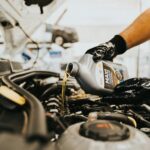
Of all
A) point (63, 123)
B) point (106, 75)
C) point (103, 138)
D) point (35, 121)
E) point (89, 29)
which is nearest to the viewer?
point (35, 121)

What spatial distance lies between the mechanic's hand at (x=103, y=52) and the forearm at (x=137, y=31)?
7.2 inches

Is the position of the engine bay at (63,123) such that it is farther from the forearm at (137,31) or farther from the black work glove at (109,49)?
the forearm at (137,31)

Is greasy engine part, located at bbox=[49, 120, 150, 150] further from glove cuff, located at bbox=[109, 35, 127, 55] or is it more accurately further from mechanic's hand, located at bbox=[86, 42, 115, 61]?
glove cuff, located at bbox=[109, 35, 127, 55]

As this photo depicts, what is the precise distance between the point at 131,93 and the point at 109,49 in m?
0.38

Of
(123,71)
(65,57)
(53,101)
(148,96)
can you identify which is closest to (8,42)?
(65,57)

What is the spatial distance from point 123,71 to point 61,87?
32 cm

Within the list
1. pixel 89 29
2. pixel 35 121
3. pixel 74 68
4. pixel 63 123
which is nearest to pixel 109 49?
pixel 74 68

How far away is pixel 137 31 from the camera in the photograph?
142cm

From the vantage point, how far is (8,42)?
2.14m

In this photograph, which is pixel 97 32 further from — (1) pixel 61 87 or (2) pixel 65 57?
(1) pixel 61 87

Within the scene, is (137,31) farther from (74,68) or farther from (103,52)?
(74,68)

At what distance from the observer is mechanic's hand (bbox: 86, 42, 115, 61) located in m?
0.99

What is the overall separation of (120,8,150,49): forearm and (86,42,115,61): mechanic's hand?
0.18 meters

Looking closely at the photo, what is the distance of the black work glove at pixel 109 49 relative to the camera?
3.31ft
